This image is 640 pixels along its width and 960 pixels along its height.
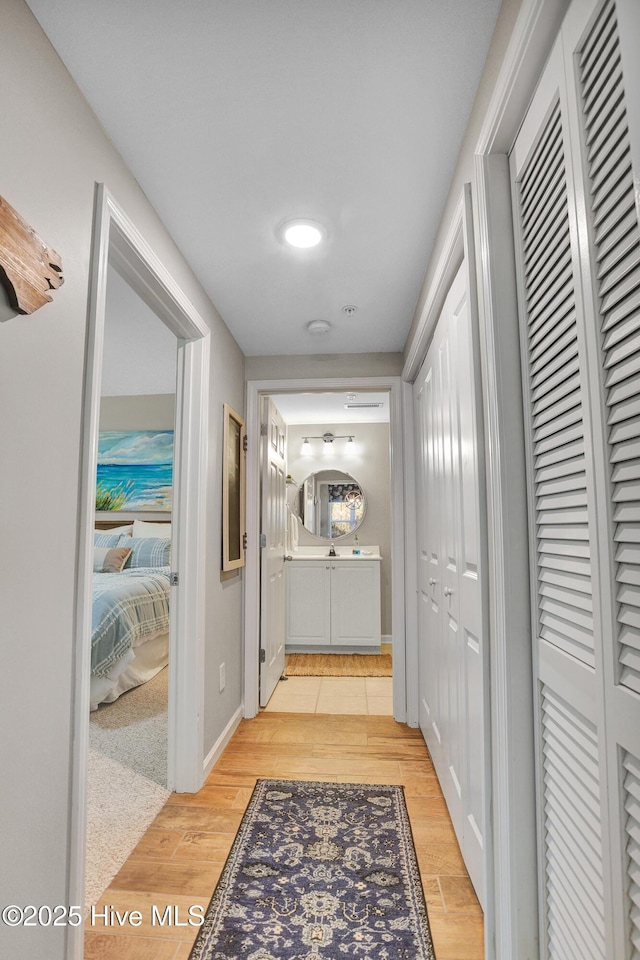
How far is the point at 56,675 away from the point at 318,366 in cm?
249

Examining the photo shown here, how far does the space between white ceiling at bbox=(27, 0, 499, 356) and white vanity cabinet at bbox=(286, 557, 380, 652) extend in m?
3.09

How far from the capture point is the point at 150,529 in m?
4.94

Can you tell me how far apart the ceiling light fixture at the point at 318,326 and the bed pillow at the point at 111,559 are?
2.89 metres

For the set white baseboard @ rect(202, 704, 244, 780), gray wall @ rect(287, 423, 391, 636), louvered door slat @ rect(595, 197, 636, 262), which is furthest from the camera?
gray wall @ rect(287, 423, 391, 636)

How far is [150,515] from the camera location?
16.6 ft

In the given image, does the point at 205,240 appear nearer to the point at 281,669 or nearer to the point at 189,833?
the point at 189,833

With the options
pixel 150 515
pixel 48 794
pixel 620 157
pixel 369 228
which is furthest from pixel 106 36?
pixel 150 515

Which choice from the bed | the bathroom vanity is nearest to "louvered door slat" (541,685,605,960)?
the bed

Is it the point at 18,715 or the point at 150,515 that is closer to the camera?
the point at 18,715

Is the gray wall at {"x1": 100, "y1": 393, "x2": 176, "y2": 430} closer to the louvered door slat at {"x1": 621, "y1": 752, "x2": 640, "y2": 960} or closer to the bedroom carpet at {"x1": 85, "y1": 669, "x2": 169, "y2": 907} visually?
the bedroom carpet at {"x1": 85, "y1": 669, "x2": 169, "y2": 907}

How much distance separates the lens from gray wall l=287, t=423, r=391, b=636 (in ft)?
17.9

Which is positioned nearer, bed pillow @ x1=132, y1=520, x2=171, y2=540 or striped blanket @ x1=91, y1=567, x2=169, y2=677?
striped blanket @ x1=91, y1=567, x2=169, y2=677

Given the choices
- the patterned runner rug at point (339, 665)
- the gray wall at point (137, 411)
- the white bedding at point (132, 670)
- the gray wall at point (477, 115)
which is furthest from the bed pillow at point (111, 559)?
the gray wall at point (477, 115)

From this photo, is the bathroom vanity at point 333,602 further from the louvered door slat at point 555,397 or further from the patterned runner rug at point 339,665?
the louvered door slat at point 555,397
